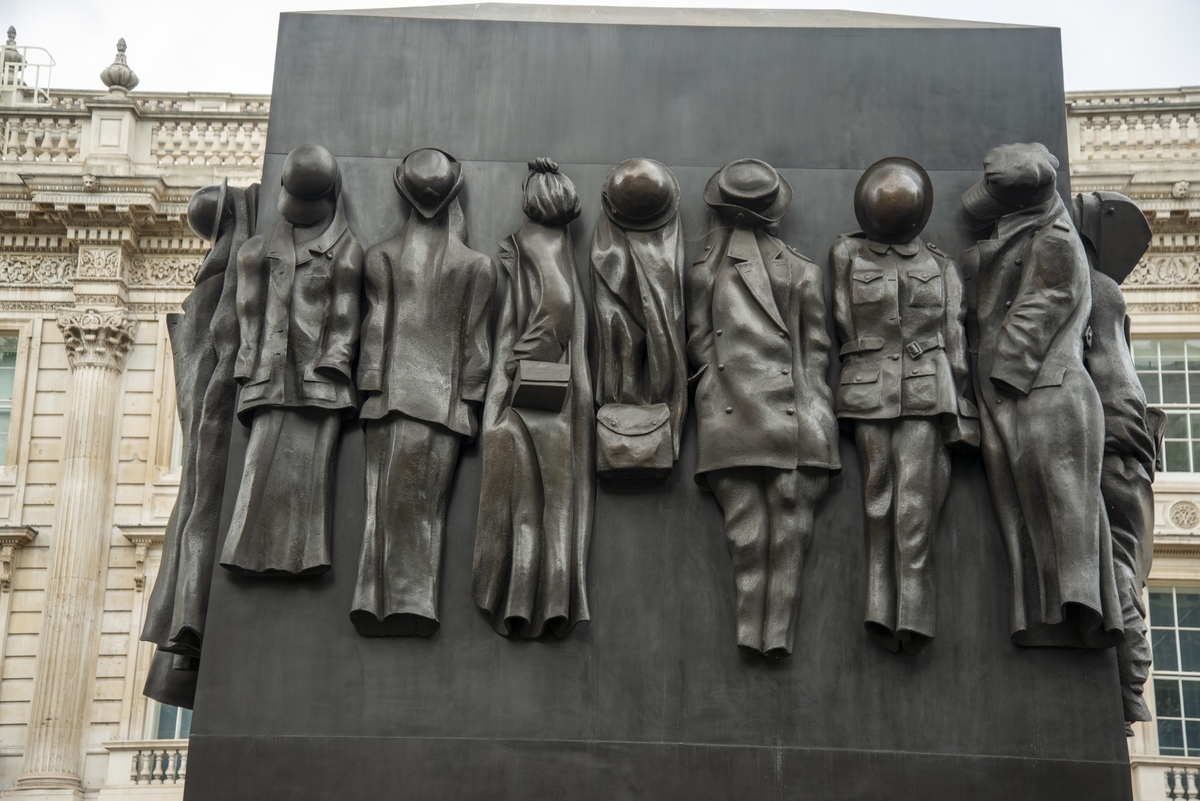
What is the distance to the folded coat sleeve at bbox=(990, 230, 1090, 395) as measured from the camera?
675 cm

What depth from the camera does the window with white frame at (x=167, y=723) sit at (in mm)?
26688

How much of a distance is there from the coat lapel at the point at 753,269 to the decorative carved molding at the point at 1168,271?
76.3 feet

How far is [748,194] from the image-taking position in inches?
280

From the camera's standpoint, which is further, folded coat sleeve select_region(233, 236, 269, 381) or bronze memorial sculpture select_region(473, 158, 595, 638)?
folded coat sleeve select_region(233, 236, 269, 381)

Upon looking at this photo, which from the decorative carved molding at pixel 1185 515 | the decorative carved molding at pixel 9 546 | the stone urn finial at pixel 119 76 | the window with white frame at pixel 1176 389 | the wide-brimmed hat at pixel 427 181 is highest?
the stone urn finial at pixel 119 76

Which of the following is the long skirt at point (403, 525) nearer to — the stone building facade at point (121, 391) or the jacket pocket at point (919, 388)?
the jacket pocket at point (919, 388)

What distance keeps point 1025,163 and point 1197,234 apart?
23364mm

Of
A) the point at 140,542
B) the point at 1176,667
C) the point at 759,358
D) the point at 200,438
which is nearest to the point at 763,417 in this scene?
the point at 759,358

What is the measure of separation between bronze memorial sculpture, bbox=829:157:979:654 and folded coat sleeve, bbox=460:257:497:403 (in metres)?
1.77

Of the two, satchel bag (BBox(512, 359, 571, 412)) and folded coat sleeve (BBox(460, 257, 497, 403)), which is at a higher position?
folded coat sleeve (BBox(460, 257, 497, 403))

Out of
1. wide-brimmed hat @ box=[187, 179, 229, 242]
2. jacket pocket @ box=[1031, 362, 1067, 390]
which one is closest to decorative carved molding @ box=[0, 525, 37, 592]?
wide-brimmed hat @ box=[187, 179, 229, 242]

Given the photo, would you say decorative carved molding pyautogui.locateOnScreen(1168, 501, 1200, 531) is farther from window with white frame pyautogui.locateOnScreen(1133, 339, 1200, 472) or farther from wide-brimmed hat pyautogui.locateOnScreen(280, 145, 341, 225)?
wide-brimmed hat pyautogui.locateOnScreen(280, 145, 341, 225)

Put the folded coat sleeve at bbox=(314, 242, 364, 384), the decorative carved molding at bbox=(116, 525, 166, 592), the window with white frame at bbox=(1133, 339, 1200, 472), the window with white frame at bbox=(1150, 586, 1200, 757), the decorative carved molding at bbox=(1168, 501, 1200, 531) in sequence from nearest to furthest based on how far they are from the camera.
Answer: the folded coat sleeve at bbox=(314, 242, 364, 384)
the window with white frame at bbox=(1150, 586, 1200, 757)
the decorative carved molding at bbox=(1168, 501, 1200, 531)
the decorative carved molding at bbox=(116, 525, 166, 592)
the window with white frame at bbox=(1133, 339, 1200, 472)

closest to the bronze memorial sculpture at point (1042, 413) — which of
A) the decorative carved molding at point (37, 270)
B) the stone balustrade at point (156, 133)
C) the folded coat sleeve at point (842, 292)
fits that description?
the folded coat sleeve at point (842, 292)
